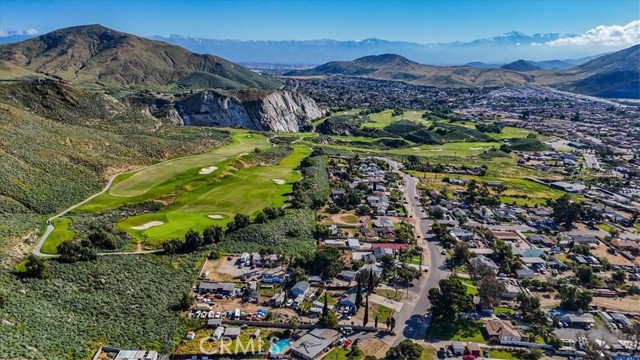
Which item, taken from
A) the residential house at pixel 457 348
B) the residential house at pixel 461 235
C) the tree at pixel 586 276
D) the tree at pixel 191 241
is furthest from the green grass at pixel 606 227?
the tree at pixel 191 241

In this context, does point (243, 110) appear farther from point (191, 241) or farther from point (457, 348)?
point (457, 348)

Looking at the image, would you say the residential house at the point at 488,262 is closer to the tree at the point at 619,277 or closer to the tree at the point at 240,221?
the tree at the point at 619,277

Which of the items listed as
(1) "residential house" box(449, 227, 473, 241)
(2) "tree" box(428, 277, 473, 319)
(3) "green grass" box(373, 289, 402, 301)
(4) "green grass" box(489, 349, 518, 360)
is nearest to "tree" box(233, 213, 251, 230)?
(3) "green grass" box(373, 289, 402, 301)

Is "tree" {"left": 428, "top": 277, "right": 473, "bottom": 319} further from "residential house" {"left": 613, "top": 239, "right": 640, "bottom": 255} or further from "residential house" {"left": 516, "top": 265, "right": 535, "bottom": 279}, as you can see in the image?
"residential house" {"left": 613, "top": 239, "right": 640, "bottom": 255}

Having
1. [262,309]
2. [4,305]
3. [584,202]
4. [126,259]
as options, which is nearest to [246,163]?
[126,259]

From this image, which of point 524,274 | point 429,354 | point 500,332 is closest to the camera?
point 429,354

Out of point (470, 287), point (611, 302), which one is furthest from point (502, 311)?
point (611, 302)
